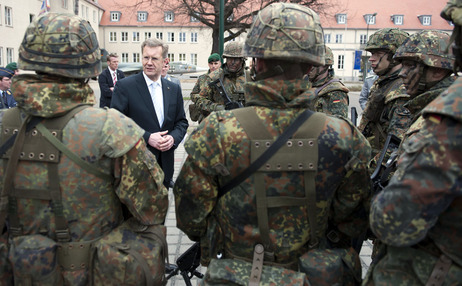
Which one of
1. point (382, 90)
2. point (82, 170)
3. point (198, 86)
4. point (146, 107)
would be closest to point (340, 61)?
point (198, 86)

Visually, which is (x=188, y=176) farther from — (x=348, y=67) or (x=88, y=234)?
(x=348, y=67)

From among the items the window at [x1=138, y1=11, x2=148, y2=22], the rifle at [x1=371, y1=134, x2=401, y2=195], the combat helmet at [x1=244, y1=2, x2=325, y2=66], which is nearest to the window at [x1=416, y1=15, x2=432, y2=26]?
the window at [x1=138, y1=11, x2=148, y2=22]

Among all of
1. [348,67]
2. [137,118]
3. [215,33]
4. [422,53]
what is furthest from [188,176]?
[348,67]

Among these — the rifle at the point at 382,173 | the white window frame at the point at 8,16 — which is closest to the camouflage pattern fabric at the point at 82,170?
the rifle at the point at 382,173

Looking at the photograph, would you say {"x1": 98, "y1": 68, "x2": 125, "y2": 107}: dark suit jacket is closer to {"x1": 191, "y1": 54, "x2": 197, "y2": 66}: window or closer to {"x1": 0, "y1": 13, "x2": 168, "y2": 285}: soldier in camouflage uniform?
{"x1": 0, "y1": 13, "x2": 168, "y2": 285}: soldier in camouflage uniform

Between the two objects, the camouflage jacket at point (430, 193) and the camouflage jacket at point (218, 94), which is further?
the camouflage jacket at point (218, 94)

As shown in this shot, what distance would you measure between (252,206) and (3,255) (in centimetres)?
136

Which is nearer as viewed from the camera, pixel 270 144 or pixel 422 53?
pixel 270 144

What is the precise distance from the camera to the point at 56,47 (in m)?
2.32

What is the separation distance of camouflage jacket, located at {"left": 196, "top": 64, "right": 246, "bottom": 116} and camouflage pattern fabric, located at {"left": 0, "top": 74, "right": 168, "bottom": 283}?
4.53 metres

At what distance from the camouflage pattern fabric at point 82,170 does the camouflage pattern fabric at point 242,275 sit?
1.77ft

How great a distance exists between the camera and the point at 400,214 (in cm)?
179

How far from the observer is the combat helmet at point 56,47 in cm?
231

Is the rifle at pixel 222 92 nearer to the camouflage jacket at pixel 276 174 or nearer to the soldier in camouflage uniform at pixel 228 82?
the soldier in camouflage uniform at pixel 228 82
